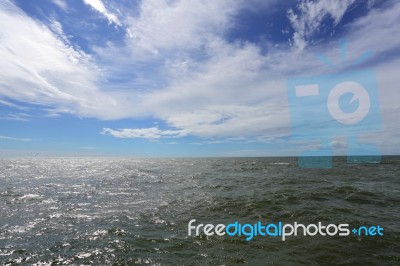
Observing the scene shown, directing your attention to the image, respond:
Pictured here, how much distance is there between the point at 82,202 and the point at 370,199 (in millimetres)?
22626

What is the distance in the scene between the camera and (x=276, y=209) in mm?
15953

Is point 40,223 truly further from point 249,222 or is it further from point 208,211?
point 249,222

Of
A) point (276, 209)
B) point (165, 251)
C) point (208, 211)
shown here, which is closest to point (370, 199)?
point (276, 209)

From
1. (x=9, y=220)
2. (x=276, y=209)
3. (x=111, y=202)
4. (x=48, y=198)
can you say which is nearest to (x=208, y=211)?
(x=276, y=209)

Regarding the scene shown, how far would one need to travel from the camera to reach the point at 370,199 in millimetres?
18719

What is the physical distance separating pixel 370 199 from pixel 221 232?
45.4 ft

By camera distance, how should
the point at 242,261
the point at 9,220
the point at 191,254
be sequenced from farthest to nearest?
the point at 9,220 → the point at 191,254 → the point at 242,261

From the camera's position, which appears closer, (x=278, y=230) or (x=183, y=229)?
(x=278, y=230)

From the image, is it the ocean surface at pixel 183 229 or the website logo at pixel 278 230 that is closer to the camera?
the ocean surface at pixel 183 229

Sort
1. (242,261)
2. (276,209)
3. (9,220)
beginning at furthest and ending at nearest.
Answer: (276,209), (9,220), (242,261)

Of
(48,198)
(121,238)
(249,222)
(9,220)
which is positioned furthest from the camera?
(48,198)

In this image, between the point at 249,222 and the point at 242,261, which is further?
the point at 249,222

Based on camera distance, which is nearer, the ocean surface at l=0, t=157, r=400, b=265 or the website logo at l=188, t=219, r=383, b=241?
the ocean surface at l=0, t=157, r=400, b=265

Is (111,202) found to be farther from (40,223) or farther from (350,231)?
(350,231)
